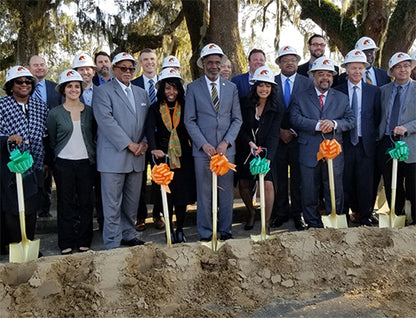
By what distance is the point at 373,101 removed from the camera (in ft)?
15.5

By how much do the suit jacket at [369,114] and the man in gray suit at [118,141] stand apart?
7.30ft

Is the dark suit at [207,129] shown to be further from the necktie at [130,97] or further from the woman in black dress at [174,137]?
the necktie at [130,97]

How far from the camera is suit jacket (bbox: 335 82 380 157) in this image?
185 inches

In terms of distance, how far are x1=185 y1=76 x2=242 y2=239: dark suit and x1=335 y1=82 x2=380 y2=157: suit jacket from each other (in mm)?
1276

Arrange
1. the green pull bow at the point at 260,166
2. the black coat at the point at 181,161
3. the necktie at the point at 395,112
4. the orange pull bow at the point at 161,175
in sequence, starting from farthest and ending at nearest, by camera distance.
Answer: the necktie at the point at 395,112, the black coat at the point at 181,161, the green pull bow at the point at 260,166, the orange pull bow at the point at 161,175

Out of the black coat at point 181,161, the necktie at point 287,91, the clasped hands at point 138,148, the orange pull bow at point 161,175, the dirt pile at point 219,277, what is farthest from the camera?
the necktie at point 287,91

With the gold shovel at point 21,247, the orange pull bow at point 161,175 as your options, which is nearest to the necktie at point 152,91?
the orange pull bow at point 161,175

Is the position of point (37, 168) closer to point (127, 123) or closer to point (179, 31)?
point (127, 123)

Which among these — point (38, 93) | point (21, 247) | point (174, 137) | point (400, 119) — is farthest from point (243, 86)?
point (21, 247)

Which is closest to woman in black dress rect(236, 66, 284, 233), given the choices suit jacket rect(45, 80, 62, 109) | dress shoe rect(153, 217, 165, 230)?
dress shoe rect(153, 217, 165, 230)

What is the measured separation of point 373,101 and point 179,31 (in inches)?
261

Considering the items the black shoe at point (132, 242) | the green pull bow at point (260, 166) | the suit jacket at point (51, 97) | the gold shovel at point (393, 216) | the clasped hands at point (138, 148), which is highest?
the suit jacket at point (51, 97)

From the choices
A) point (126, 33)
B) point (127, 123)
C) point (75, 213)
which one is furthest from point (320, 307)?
point (126, 33)

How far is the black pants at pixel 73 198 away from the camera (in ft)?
13.9
